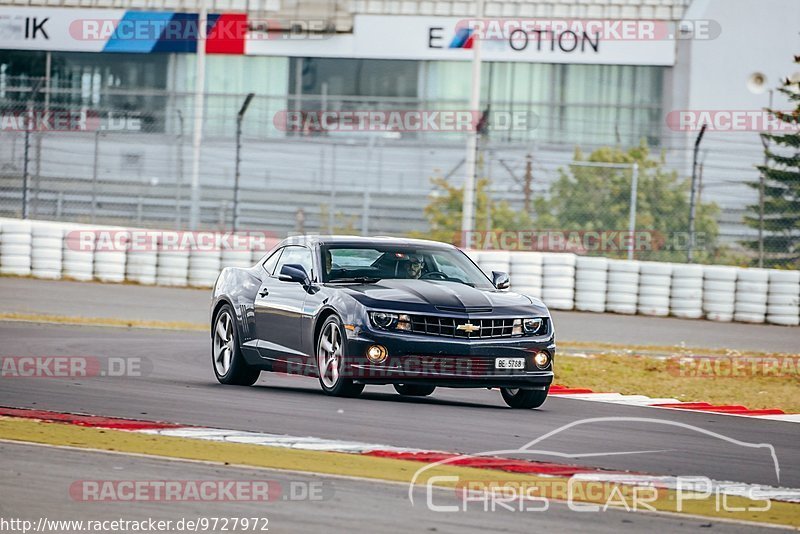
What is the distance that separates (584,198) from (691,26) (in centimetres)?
1596

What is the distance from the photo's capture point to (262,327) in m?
11.9

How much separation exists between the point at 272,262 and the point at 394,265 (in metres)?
1.49

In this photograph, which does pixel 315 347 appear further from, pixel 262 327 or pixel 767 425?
pixel 767 425

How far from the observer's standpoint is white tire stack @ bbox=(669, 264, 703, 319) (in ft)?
77.3

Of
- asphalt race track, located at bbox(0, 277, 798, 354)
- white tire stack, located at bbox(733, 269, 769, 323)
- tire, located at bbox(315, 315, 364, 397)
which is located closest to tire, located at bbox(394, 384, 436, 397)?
tire, located at bbox(315, 315, 364, 397)

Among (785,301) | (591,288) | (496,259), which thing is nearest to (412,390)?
(496,259)

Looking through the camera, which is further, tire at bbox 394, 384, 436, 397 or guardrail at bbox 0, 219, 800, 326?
guardrail at bbox 0, 219, 800, 326

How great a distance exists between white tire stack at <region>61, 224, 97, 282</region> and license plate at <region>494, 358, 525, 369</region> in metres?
14.4

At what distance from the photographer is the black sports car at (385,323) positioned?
10.4 m

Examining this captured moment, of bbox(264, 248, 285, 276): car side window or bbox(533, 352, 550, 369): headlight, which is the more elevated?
bbox(264, 248, 285, 276): car side window

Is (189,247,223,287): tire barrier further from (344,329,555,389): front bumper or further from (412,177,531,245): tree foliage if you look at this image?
(344,329,555,389): front bumper

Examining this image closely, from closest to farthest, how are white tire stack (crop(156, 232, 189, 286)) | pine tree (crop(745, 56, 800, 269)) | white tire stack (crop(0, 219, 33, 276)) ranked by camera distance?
white tire stack (crop(0, 219, 33, 276))
white tire stack (crop(156, 232, 189, 286))
pine tree (crop(745, 56, 800, 269))

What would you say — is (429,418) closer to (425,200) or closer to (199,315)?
(199,315)

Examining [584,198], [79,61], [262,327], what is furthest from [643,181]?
[79,61]
